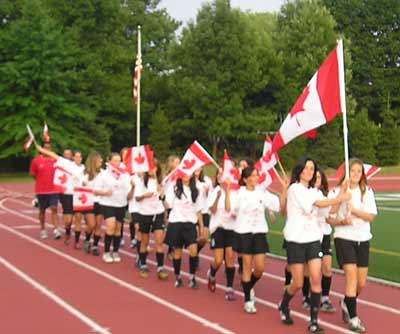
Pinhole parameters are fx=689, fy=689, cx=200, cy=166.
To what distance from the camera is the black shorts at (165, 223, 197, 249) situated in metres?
10.0

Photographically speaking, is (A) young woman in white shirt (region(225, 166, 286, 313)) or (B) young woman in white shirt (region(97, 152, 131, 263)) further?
(B) young woman in white shirt (region(97, 152, 131, 263))

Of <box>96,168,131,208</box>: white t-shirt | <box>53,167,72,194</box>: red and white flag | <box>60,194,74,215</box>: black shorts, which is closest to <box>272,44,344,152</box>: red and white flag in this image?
<box>96,168,131,208</box>: white t-shirt

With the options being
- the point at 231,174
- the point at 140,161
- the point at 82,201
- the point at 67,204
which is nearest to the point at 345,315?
the point at 231,174

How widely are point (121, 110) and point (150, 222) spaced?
38283 mm

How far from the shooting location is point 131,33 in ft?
183

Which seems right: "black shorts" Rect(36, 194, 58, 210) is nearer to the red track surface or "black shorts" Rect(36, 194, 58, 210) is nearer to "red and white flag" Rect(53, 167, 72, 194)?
"red and white flag" Rect(53, 167, 72, 194)

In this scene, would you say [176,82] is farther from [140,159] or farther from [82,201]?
[140,159]

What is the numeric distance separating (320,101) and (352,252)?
1756 millimetres

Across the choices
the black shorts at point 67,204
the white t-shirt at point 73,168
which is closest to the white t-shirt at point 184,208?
the white t-shirt at point 73,168

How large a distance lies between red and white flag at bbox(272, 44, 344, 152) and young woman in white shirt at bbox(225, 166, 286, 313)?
0.80m

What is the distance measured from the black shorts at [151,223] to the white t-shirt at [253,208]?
256 cm

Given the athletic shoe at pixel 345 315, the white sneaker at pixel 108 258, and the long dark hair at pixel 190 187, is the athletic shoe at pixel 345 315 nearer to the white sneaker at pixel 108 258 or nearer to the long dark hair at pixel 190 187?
the long dark hair at pixel 190 187

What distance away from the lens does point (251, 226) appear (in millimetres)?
8477

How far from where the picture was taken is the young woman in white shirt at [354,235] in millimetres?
7480
